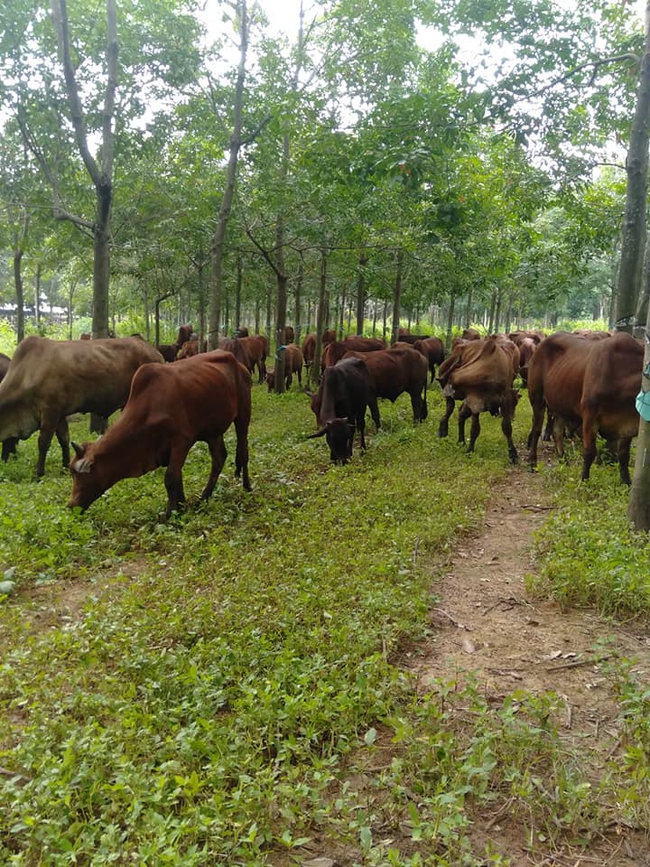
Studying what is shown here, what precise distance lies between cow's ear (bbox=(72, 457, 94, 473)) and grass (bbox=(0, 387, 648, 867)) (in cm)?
57

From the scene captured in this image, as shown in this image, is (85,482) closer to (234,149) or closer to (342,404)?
(342,404)

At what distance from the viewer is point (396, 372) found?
527 inches

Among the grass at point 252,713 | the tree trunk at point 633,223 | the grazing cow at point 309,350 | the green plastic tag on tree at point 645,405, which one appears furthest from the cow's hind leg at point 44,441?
the grazing cow at point 309,350

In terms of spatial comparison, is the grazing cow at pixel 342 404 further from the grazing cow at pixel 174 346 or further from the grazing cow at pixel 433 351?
the grazing cow at pixel 174 346

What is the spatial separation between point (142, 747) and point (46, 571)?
2.95 meters

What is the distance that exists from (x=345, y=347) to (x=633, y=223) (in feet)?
25.9

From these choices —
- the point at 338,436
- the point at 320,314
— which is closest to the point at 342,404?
the point at 338,436

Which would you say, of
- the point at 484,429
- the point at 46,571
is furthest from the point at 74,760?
the point at 484,429

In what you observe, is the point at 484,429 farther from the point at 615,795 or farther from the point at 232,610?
the point at 615,795

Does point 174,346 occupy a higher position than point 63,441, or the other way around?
point 174,346

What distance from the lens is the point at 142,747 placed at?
3.20 m

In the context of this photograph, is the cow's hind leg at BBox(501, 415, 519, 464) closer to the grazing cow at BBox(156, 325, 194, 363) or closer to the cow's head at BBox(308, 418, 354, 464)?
the cow's head at BBox(308, 418, 354, 464)

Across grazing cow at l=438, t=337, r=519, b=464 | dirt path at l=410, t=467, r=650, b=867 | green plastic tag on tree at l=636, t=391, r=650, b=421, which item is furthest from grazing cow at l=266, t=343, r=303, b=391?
green plastic tag on tree at l=636, t=391, r=650, b=421

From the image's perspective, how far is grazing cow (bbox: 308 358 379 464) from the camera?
1016 cm
